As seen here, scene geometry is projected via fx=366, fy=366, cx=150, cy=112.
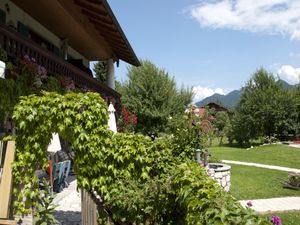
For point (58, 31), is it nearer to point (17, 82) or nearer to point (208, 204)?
point (17, 82)

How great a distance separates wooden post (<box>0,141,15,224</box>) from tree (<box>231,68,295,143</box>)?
113ft

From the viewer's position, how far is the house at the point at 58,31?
691 centimetres

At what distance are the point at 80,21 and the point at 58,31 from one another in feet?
6.26

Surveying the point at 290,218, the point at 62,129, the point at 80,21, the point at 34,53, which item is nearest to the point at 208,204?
the point at 62,129

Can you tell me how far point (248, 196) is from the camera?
36.6ft

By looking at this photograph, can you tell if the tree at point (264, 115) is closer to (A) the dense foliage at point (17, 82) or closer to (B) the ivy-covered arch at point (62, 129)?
(A) the dense foliage at point (17, 82)

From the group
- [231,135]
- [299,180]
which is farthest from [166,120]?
[299,180]

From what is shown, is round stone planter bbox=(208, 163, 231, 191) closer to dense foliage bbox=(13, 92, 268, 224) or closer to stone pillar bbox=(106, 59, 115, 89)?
dense foliage bbox=(13, 92, 268, 224)

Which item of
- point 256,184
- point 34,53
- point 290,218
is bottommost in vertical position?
point 290,218

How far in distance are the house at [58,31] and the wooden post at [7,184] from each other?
173cm

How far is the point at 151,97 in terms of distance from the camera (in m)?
30.7

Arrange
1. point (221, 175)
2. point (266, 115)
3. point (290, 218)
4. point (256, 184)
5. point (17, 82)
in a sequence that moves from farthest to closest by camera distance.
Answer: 1. point (266, 115)
2. point (256, 184)
3. point (221, 175)
4. point (290, 218)
5. point (17, 82)

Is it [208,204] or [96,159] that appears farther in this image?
[96,159]

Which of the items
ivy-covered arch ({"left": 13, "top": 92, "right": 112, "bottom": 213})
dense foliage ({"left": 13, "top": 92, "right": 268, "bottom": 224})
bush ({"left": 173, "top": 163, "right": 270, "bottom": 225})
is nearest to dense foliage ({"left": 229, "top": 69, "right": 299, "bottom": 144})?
dense foliage ({"left": 13, "top": 92, "right": 268, "bottom": 224})
